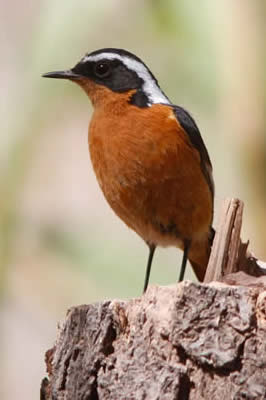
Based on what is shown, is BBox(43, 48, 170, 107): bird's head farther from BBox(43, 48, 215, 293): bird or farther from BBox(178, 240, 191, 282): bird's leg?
BBox(178, 240, 191, 282): bird's leg

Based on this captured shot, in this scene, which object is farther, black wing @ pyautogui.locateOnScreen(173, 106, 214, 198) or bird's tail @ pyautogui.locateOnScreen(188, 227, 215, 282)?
bird's tail @ pyautogui.locateOnScreen(188, 227, 215, 282)

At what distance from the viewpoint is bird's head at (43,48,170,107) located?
6320 millimetres

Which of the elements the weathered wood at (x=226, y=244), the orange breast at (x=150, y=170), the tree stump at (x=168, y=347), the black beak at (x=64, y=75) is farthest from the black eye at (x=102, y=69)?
the tree stump at (x=168, y=347)

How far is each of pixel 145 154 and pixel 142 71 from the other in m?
0.64

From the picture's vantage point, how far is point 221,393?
13.8 ft

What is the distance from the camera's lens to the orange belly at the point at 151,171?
5973 millimetres

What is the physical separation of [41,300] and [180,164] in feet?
4.80

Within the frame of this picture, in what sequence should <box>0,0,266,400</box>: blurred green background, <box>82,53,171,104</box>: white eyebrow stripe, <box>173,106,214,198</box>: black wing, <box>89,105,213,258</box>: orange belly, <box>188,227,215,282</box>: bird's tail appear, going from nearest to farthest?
<box>89,105,213,258</box>: orange belly → <box>173,106,214,198</box>: black wing → <box>82,53,171,104</box>: white eyebrow stripe → <box>0,0,266,400</box>: blurred green background → <box>188,227,215,282</box>: bird's tail

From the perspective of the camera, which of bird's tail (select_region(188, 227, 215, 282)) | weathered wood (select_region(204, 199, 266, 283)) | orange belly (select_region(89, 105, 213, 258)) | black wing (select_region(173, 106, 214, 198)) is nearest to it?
weathered wood (select_region(204, 199, 266, 283))

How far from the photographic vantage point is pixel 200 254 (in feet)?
22.0

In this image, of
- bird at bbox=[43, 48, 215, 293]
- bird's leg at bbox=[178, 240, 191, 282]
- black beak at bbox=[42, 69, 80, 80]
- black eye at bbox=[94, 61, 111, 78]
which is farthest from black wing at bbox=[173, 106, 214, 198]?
black beak at bbox=[42, 69, 80, 80]

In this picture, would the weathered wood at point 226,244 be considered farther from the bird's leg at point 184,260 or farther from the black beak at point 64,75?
the black beak at point 64,75

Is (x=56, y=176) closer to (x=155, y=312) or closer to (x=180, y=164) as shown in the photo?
(x=180, y=164)

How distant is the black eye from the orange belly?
0.78 ft
